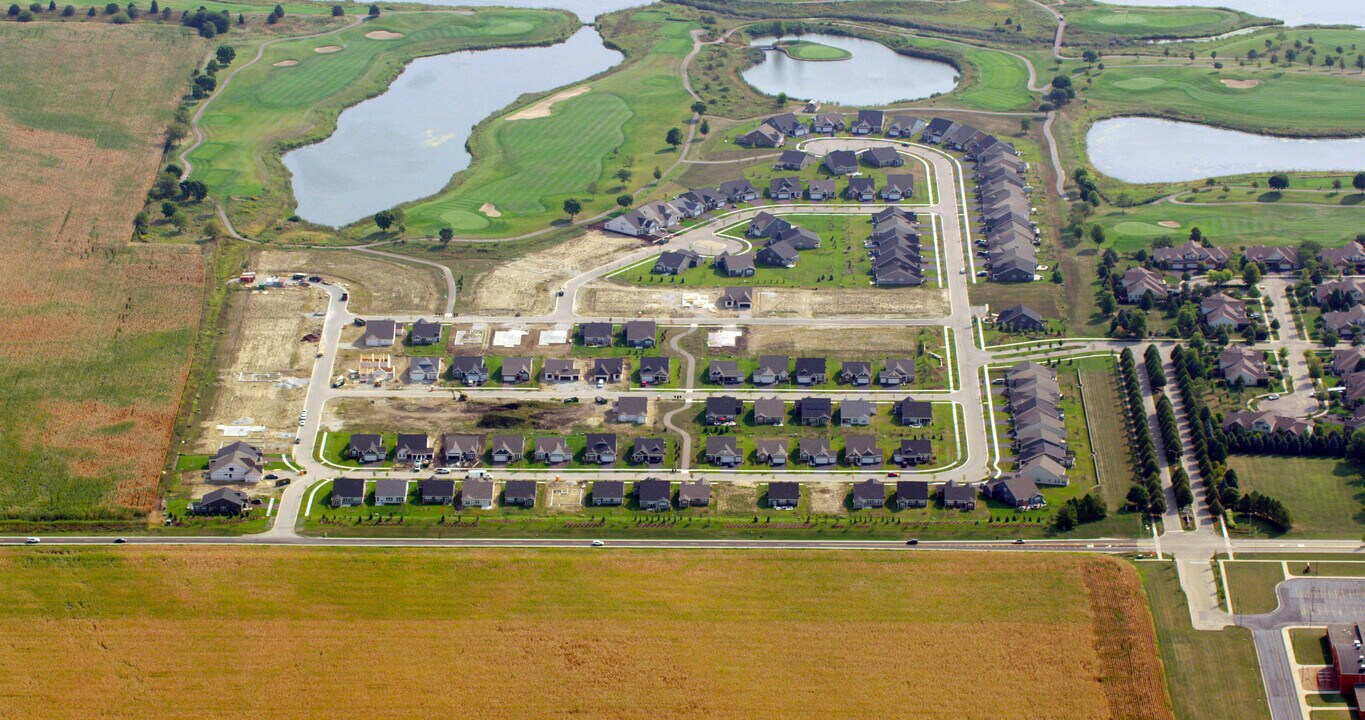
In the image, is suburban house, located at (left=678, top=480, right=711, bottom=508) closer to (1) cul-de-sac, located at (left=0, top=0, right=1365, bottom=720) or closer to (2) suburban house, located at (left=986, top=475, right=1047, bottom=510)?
(1) cul-de-sac, located at (left=0, top=0, right=1365, bottom=720)

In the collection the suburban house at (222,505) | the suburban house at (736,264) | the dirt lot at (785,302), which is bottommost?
the suburban house at (222,505)

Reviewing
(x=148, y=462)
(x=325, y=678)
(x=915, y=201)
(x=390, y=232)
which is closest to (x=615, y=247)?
(x=390, y=232)

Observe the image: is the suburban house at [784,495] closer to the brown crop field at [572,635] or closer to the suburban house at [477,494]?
the brown crop field at [572,635]

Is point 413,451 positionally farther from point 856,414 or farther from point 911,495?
point 911,495

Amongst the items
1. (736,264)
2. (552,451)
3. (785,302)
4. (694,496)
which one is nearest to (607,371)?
(552,451)

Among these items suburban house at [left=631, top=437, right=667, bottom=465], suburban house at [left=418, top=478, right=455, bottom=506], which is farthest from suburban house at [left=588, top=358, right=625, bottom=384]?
suburban house at [left=418, top=478, right=455, bottom=506]

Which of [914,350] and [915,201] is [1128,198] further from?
[914,350]

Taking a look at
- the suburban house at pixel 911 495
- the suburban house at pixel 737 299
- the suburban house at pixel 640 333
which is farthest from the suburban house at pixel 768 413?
the suburban house at pixel 737 299
